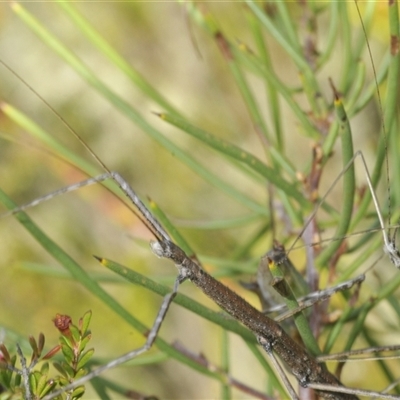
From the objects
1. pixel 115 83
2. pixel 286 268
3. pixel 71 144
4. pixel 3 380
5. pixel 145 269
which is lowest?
pixel 3 380

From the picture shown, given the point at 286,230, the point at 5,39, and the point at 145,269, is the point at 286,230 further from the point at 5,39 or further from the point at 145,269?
the point at 5,39

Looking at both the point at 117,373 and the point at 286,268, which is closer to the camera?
the point at 286,268

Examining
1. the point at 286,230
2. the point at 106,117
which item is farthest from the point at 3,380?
the point at 106,117

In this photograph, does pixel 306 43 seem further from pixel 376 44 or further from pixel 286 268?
pixel 376 44

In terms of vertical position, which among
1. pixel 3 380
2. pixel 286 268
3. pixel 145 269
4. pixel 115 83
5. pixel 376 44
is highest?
pixel 376 44

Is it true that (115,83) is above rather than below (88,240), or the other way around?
above

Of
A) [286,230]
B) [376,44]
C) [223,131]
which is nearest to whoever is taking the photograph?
[286,230]

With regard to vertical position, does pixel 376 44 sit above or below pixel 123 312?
above

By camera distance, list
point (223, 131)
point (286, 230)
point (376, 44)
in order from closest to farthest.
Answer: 1. point (286, 230)
2. point (376, 44)
3. point (223, 131)

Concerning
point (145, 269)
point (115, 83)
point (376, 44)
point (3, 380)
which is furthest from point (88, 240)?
point (3, 380)
